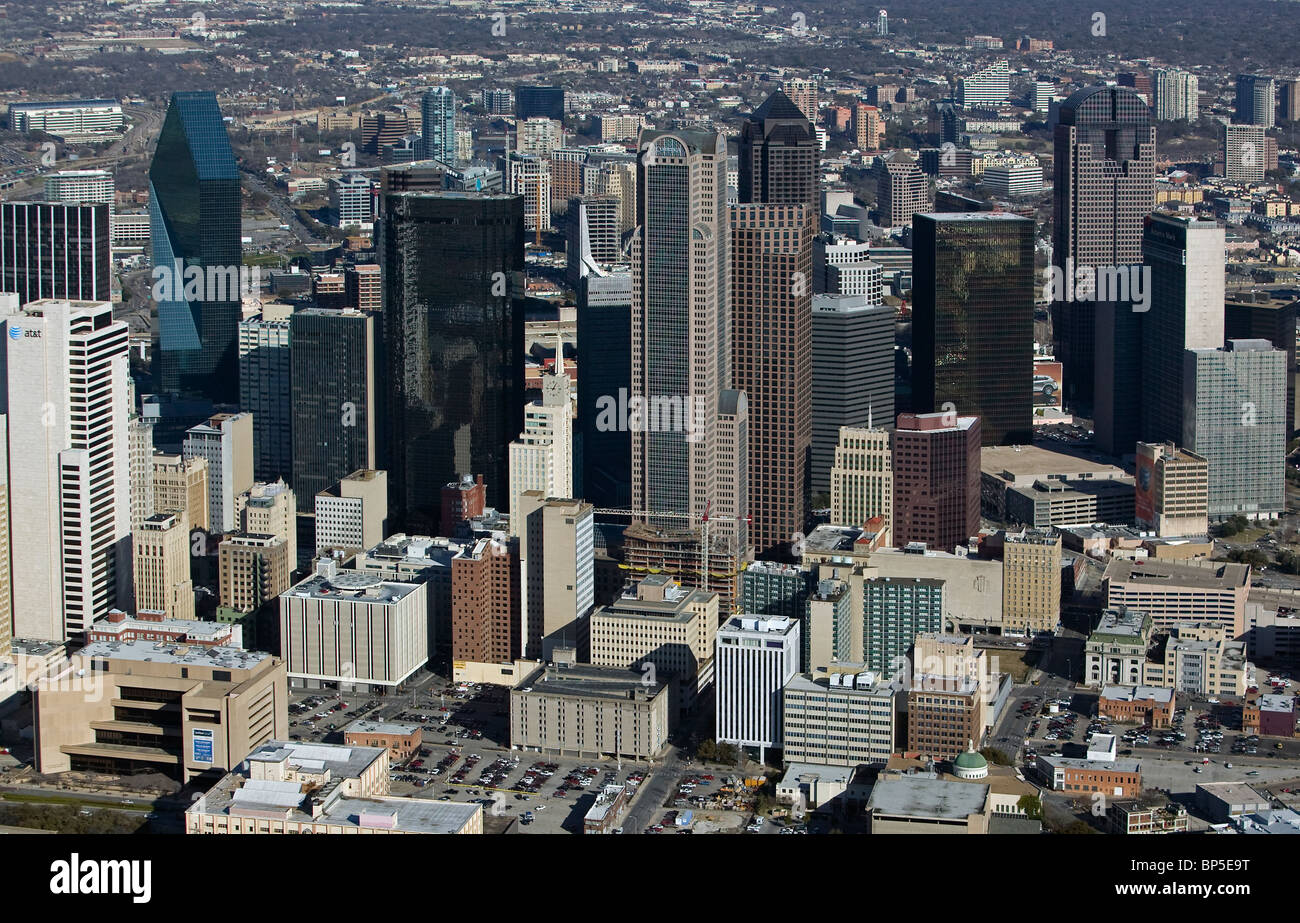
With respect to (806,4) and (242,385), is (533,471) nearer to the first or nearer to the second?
(242,385)

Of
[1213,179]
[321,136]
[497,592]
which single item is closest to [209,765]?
[497,592]

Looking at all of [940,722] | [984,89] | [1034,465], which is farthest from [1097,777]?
[984,89]

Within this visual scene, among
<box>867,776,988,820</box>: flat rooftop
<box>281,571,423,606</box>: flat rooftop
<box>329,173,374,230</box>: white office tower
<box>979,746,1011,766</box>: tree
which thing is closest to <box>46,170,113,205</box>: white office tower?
<box>329,173,374,230</box>: white office tower

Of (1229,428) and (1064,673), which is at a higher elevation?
(1229,428)

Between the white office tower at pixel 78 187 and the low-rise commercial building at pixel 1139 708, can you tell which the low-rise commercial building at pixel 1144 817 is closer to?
the low-rise commercial building at pixel 1139 708

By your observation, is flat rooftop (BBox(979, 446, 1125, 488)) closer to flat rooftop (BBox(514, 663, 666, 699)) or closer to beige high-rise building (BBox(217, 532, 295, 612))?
flat rooftop (BBox(514, 663, 666, 699))

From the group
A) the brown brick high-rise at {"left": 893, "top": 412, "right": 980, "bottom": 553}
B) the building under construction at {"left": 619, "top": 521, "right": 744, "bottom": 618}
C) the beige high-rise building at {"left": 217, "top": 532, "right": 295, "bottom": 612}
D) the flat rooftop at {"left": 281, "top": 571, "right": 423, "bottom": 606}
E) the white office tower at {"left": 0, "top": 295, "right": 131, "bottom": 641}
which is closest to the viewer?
the flat rooftop at {"left": 281, "top": 571, "right": 423, "bottom": 606}

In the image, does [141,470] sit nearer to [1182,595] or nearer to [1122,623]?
[1122,623]

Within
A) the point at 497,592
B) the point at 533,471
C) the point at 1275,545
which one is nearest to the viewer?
the point at 497,592
